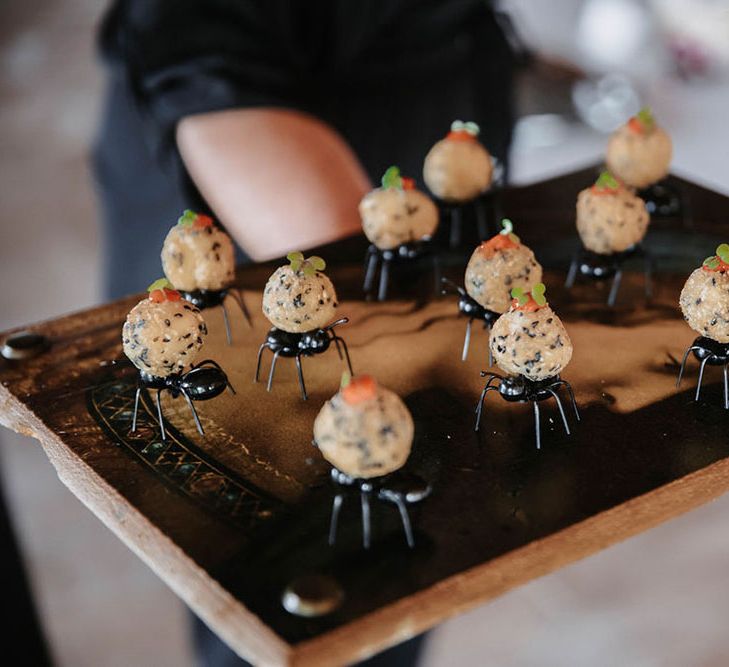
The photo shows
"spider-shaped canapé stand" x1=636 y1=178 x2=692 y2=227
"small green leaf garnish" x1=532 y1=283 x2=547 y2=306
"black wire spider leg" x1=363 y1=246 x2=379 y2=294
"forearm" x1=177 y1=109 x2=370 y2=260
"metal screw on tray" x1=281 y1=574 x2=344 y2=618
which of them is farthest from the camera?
"forearm" x1=177 y1=109 x2=370 y2=260

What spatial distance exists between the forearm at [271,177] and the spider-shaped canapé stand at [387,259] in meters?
0.20

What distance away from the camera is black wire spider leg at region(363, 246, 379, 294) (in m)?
0.96

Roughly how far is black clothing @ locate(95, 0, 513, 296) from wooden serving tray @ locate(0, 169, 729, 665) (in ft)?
1.17

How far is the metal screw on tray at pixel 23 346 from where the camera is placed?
34.1 inches

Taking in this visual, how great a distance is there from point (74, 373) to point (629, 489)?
0.45 m

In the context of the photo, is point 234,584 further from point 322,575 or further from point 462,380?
point 462,380

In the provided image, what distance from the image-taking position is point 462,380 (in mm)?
829

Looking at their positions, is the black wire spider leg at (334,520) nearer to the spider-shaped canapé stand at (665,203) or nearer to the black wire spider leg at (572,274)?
the black wire spider leg at (572,274)

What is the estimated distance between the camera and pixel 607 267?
0.94m

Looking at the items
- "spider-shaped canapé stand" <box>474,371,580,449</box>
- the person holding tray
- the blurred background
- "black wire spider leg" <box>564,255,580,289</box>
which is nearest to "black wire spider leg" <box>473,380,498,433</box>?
"spider-shaped canapé stand" <box>474,371,580,449</box>

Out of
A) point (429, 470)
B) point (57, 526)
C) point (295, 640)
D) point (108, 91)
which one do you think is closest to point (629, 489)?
point (429, 470)

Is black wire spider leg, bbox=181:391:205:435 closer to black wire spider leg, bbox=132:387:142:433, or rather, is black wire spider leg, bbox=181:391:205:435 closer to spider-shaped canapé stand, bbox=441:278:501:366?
black wire spider leg, bbox=132:387:142:433

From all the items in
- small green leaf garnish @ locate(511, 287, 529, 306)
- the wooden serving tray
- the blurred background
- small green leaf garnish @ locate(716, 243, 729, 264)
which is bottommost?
the blurred background

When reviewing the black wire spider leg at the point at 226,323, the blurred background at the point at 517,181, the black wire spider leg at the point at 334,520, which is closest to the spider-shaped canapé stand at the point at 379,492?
the black wire spider leg at the point at 334,520
